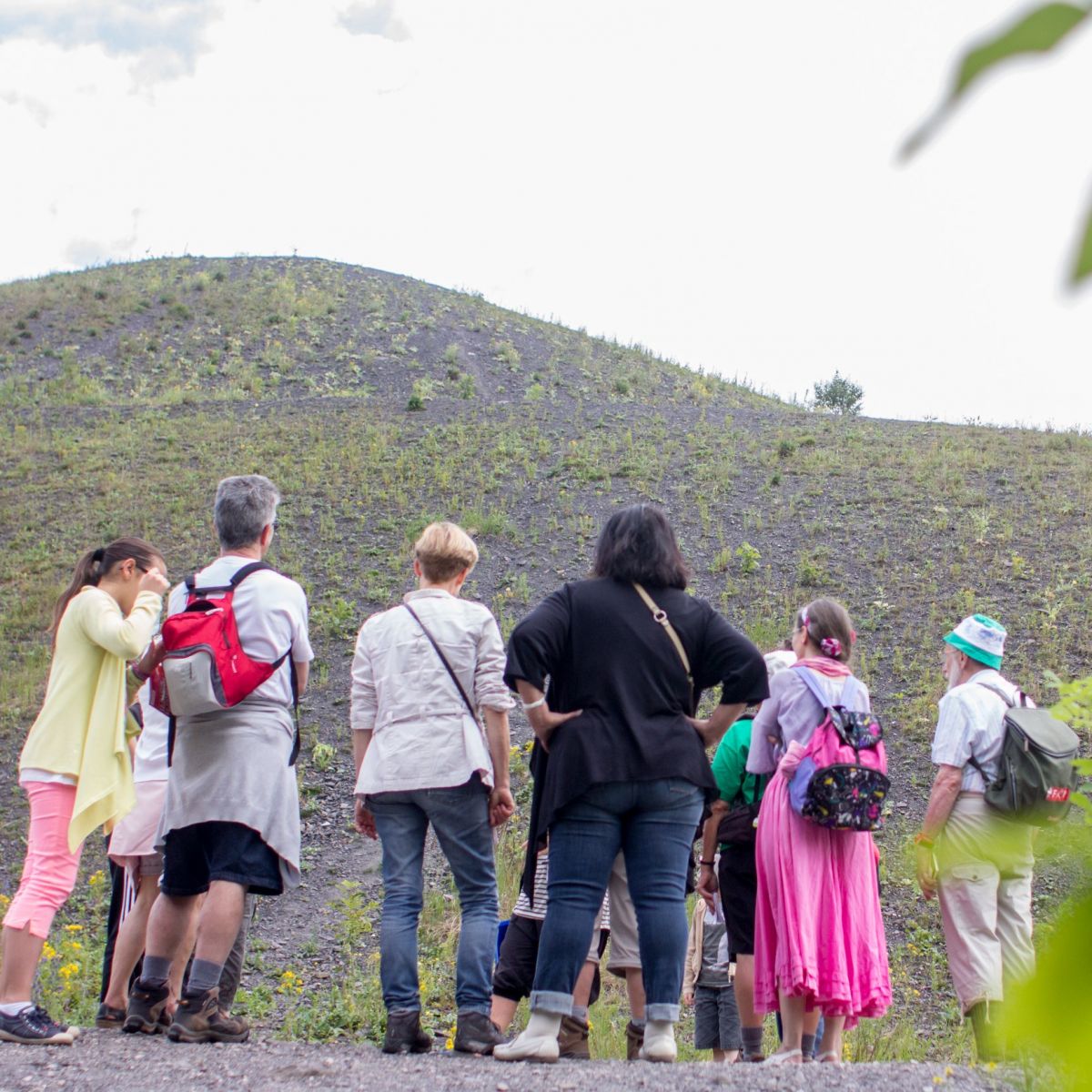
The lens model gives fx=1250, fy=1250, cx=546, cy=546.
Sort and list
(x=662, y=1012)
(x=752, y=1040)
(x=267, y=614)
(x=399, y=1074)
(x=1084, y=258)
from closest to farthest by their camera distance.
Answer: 1. (x=1084, y=258)
2. (x=399, y=1074)
3. (x=662, y=1012)
4. (x=267, y=614)
5. (x=752, y=1040)

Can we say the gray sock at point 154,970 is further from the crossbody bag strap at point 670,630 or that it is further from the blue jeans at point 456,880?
the crossbody bag strap at point 670,630

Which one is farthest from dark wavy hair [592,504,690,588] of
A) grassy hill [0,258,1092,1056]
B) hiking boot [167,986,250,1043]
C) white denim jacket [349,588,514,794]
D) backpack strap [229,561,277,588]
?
grassy hill [0,258,1092,1056]

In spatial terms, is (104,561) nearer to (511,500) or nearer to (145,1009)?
(145,1009)

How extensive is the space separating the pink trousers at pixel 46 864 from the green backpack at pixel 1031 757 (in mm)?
3413

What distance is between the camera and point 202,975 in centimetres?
441

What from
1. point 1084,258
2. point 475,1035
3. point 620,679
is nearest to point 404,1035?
point 475,1035

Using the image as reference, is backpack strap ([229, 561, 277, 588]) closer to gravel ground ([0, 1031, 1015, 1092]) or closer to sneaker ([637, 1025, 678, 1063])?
gravel ground ([0, 1031, 1015, 1092])

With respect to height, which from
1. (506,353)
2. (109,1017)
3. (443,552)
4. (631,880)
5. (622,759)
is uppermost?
(506,353)

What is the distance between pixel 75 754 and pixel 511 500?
13534mm

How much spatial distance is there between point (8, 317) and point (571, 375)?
1616 cm

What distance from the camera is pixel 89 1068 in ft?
12.8

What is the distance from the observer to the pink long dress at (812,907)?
4.73m

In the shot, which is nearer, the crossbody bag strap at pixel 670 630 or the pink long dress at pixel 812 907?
the crossbody bag strap at pixel 670 630

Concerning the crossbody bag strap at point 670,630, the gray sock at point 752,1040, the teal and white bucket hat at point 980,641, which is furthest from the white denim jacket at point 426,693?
the teal and white bucket hat at point 980,641
